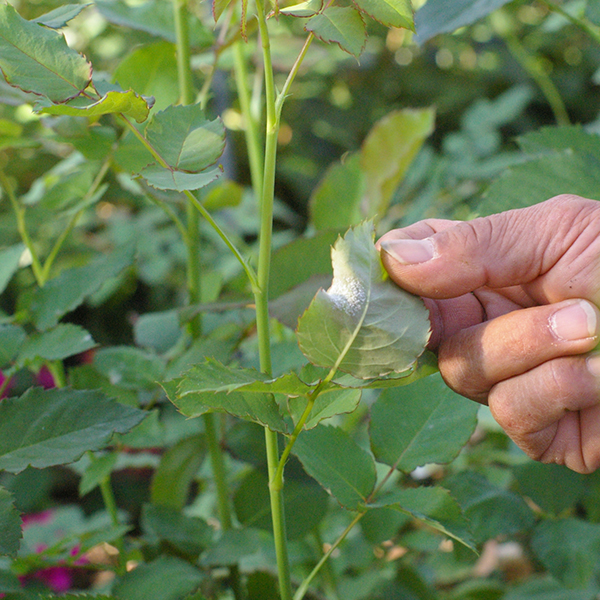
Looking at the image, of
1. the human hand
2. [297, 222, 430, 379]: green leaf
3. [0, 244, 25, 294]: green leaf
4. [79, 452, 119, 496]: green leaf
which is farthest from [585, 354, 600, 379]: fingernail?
[0, 244, 25, 294]: green leaf

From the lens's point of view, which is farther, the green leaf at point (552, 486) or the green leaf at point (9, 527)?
the green leaf at point (552, 486)

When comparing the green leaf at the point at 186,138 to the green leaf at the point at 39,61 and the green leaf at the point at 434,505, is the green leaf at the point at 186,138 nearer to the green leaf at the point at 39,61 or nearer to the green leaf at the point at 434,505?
the green leaf at the point at 39,61

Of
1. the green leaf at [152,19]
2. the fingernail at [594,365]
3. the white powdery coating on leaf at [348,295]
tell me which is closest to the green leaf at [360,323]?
the white powdery coating on leaf at [348,295]

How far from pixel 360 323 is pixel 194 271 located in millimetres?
361

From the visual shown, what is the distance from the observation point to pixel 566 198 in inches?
16.1

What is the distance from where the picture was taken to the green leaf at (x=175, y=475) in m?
0.68

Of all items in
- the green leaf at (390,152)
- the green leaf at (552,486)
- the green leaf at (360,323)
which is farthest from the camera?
the green leaf at (390,152)

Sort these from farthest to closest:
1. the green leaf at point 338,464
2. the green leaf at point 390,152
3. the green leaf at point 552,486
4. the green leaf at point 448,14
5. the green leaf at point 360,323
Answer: the green leaf at point 390,152 → the green leaf at point 552,486 → the green leaf at point 448,14 → the green leaf at point 338,464 → the green leaf at point 360,323

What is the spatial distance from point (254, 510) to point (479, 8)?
1.77 ft

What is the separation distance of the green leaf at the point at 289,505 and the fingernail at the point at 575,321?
0.35 m

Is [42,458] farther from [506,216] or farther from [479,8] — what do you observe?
[479,8]

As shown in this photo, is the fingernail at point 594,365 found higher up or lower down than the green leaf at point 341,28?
lower down

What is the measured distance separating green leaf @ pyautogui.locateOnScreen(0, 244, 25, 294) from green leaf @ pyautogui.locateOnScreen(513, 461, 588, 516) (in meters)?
0.59

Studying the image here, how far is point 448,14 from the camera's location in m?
0.57
